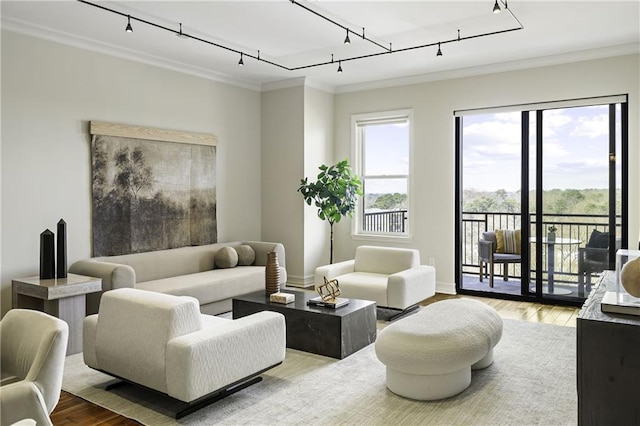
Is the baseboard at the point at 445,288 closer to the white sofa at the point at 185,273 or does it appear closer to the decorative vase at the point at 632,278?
the white sofa at the point at 185,273

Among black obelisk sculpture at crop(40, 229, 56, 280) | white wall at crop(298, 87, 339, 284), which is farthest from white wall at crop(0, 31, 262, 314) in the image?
white wall at crop(298, 87, 339, 284)

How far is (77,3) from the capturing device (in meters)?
4.06

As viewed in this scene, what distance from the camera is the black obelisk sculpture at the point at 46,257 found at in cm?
423

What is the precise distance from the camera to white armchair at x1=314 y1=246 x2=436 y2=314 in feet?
16.1

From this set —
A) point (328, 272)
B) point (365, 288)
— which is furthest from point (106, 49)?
point (365, 288)

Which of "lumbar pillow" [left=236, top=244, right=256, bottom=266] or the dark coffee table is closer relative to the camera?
the dark coffee table

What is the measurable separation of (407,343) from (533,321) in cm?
253

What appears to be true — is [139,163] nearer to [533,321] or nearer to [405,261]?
[405,261]

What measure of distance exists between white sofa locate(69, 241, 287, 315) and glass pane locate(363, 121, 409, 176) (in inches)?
78.7

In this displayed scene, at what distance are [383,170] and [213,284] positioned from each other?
10.3ft

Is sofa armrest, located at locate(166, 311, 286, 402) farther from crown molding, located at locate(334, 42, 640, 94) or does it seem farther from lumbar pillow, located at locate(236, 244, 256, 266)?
crown molding, located at locate(334, 42, 640, 94)

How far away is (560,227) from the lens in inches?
226

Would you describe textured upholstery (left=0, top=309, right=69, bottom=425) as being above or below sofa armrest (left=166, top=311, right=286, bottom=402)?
above

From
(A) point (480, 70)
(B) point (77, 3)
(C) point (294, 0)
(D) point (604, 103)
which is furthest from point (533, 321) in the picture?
(B) point (77, 3)
